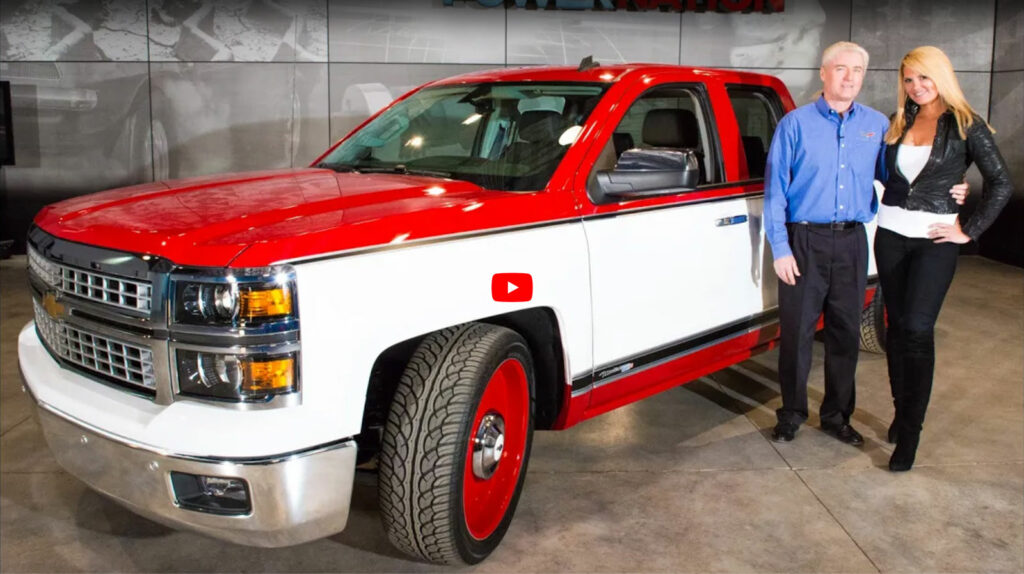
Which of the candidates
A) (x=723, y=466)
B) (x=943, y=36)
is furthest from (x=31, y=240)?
(x=943, y=36)

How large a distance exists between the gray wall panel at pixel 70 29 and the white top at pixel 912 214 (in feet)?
27.1

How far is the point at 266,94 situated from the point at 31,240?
7.21m

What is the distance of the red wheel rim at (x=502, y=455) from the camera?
317 cm

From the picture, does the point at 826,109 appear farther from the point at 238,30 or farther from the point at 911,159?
the point at 238,30

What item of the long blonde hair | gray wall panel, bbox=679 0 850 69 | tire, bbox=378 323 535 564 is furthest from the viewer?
gray wall panel, bbox=679 0 850 69

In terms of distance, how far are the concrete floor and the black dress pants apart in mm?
195

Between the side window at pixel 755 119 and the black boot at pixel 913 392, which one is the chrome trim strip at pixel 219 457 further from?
the side window at pixel 755 119

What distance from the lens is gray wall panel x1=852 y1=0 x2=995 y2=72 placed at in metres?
10.4

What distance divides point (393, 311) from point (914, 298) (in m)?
2.38

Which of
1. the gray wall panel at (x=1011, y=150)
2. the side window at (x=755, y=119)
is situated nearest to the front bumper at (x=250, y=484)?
the side window at (x=755, y=119)

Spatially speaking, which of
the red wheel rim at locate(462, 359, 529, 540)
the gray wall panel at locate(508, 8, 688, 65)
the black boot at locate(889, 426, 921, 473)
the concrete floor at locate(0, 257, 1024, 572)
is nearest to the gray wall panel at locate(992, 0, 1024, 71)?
the gray wall panel at locate(508, 8, 688, 65)

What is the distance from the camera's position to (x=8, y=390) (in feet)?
17.1

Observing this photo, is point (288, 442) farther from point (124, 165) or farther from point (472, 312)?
point (124, 165)

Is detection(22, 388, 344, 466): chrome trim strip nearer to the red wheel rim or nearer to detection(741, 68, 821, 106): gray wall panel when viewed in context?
the red wheel rim
